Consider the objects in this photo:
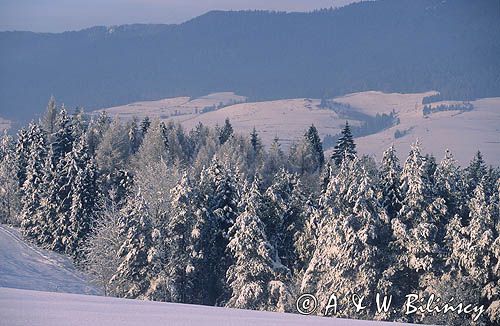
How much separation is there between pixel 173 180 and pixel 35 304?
128 ft

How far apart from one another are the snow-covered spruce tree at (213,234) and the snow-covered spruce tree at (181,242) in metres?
0.47

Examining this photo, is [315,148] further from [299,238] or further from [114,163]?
[299,238]

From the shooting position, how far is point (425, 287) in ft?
102

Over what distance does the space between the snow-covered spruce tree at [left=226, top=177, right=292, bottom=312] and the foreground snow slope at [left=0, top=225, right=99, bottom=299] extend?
1242 cm

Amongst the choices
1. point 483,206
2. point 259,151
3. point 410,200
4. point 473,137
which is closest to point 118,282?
point 410,200

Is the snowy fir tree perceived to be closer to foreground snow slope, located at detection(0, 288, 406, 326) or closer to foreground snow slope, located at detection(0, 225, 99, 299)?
foreground snow slope, located at detection(0, 225, 99, 299)

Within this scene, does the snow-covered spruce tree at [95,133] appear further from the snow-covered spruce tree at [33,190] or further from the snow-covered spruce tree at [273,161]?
the snow-covered spruce tree at [273,161]

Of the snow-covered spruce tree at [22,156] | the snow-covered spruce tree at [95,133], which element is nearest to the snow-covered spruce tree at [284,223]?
the snow-covered spruce tree at [22,156]

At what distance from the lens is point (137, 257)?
36.6m

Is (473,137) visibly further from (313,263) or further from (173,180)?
(313,263)

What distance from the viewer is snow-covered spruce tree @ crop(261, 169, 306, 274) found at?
37.7 meters

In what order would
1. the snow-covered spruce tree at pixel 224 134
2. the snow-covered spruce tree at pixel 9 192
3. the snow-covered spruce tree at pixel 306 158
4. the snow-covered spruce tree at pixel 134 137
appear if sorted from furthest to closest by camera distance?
the snow-covered spruce tree at pixel 224 134 → the snow-covered spruce tree at pixel 306 158 → the snow-covered spruce tree at pixel 134 137 → the snow-covered spruce tree at pixel 9 192

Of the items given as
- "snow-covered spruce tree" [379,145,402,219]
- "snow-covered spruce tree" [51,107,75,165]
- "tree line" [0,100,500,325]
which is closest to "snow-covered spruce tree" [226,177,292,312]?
"tree line" [0,100,500,325]

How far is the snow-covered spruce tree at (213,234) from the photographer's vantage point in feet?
124
